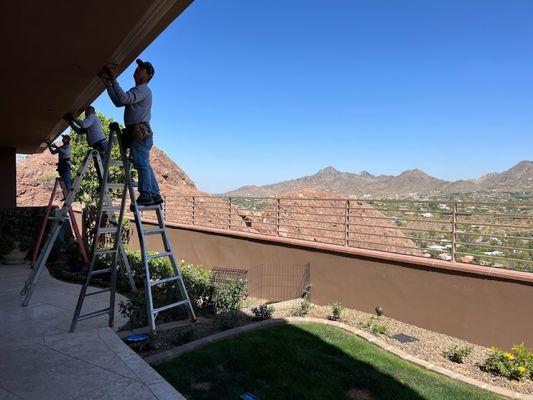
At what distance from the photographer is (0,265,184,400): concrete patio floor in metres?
2.66

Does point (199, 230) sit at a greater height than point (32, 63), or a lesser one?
lesser

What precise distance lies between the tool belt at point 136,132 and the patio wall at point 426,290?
473 centimetres

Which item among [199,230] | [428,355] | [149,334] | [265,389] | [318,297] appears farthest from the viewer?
[199,230]

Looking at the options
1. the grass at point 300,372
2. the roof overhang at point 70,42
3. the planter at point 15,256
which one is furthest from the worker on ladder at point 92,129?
the planter at point 15,256

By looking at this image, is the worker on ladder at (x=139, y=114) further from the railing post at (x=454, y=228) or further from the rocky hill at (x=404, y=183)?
the rocky hill at (x=404, y=183)

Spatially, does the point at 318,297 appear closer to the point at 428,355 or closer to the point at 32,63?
the point at 428,355

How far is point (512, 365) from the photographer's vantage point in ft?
15.4

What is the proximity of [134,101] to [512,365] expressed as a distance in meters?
5.34

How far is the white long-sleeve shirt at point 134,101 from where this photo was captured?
3.73m

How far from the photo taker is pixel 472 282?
586 cm

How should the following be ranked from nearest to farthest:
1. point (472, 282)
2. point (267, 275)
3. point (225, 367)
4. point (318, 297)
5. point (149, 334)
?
point (225, 367)
point (149, 334)
point (472, 282)
point (318, 297)
point (267, 275)

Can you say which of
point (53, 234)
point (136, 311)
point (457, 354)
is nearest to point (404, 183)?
point (457, 354)

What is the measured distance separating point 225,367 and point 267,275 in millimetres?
5598

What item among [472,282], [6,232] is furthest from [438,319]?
[6,232]
